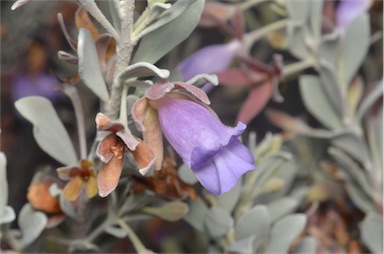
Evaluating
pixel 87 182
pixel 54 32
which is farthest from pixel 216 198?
pixel 54 32

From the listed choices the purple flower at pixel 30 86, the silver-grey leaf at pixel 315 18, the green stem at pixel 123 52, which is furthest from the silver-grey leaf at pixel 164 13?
the purple flower at pixel 30 86

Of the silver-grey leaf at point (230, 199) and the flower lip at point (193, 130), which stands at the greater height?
the flower lip at point (193, 130)

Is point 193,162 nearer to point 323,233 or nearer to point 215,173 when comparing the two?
point 215,173

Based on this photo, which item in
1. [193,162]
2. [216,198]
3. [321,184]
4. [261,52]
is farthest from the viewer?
[261,52]

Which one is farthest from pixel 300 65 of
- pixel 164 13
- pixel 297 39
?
pixel 164 13

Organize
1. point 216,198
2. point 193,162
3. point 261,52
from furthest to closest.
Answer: point 261,52, point 216,198, point 193,162

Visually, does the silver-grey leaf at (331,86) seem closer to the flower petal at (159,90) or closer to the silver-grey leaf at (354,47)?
the silver-grey leaf at (354,47)
